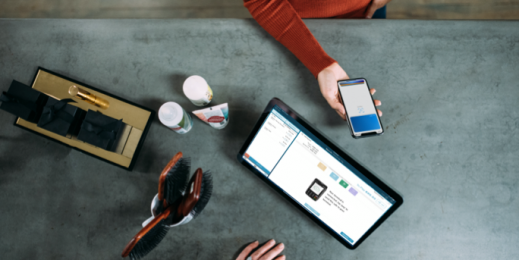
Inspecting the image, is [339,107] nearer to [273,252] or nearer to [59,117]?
[273,252]

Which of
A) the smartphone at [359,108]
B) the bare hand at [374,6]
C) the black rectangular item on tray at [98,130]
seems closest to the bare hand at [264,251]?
the smartphone at [359,108]

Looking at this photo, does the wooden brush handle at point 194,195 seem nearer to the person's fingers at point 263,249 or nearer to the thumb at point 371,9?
the person's fingers at point 263,249

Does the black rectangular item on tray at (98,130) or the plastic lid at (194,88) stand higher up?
the plastic lid at (194,88)

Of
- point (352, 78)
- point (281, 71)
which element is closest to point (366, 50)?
point (352, 78)

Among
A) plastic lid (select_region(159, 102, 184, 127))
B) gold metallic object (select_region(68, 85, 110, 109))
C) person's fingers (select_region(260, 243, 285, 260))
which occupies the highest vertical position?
plastic lid (select_region(159, 102, 184, 127))

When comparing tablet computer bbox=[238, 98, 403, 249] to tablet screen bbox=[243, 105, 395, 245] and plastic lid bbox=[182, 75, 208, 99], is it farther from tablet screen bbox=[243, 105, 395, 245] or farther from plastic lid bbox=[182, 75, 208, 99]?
plastic lid bbox=[182, 75, 208, 99]

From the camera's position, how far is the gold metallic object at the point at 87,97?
70cm

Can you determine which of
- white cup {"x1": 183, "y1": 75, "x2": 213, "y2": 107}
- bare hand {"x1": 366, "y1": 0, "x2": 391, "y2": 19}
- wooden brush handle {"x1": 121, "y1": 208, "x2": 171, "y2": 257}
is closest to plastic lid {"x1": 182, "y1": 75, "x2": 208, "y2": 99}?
white cup {"x1": 183, "y1": 75, "x2": 213, "y2": 107}

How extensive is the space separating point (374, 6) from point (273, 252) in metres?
0.95

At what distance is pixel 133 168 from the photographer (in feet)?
2.65

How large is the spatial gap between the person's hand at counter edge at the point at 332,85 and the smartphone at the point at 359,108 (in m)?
0.02

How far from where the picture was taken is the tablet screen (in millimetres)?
624

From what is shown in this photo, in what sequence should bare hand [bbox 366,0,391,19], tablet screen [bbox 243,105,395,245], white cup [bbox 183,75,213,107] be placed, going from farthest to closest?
bare hand [bbox 366,0,391,19], white cup [bbox 183,75,213,107], tablet screen [bbox 243,105,395,245]

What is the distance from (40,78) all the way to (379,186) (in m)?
1.09
